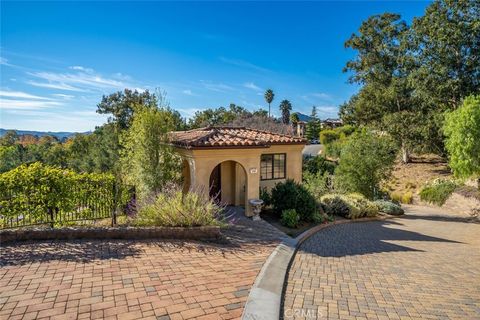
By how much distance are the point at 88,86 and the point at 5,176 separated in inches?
362

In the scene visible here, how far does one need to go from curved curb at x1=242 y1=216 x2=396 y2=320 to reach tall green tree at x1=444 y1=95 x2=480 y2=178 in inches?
695


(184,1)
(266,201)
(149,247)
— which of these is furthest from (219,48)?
(149,247)

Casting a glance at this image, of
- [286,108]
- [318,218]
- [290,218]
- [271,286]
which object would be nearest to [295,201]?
[290,218]

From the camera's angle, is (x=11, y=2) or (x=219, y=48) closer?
(x=11, y=2)

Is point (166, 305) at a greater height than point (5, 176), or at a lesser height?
lesser

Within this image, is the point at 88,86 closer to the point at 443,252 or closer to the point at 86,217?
the point at 86,217

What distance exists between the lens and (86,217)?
396 inches

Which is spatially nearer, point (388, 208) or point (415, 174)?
point (388, 208)

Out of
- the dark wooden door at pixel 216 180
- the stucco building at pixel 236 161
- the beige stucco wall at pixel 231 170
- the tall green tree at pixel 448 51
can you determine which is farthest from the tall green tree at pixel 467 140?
the dark wooden door at pixel 216 180

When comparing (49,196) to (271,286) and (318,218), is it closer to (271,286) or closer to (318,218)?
(271,286)

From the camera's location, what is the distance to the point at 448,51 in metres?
25.1

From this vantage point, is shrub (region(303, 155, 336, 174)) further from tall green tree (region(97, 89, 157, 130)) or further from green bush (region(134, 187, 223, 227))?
green bush (region(134, 187, 223, 227))

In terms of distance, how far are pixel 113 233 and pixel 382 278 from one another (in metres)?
7.20

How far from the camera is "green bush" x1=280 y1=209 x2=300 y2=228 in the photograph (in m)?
11.4
